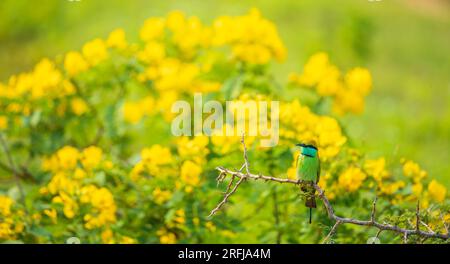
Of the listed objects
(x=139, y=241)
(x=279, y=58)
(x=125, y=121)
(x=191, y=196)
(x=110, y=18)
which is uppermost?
(x=110, y=18)

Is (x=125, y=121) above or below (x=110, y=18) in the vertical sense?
below

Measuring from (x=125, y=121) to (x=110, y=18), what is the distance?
11.8ft

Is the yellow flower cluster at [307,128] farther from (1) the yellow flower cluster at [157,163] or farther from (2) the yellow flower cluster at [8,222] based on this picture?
(2) the yellow flower cluster at [8,222]

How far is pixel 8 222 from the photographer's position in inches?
95.0

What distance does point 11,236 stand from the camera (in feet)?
8.01

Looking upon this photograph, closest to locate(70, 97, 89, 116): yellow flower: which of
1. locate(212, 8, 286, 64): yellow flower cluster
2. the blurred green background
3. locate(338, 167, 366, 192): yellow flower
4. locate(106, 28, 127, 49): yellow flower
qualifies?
locate(106, 28, 127, 49): yellow flower

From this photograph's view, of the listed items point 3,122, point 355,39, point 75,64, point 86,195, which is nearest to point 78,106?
point 75,64

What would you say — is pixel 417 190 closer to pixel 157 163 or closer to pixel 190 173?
pixel 190 173

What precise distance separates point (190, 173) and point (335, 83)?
0.84m

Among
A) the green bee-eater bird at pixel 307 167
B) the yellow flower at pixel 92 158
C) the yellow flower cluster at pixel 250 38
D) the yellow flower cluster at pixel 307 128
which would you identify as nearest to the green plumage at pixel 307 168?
the green bee-eater bird at pixel 307 167

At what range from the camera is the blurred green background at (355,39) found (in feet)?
16.9

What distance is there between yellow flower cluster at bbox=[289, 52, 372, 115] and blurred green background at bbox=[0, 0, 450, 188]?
69.9 inches
